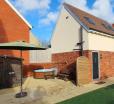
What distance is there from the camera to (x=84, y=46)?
18.9 meters

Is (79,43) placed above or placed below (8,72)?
above

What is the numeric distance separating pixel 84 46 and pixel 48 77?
12.6 ft

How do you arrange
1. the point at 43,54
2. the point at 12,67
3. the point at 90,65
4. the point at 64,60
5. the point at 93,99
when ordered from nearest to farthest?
1. the point at 93,99
2. the point at 12,67
3. the point at 90,65
4. the point at 64,60
5. the point at 43,54

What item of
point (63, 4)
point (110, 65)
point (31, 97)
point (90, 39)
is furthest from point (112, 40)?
point (31, 97)

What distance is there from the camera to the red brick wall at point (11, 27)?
19.4 m

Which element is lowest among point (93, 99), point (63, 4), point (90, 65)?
point (93, 99)

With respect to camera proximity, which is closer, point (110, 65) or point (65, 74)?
point (65, 74)

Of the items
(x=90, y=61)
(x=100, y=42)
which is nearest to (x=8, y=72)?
(x=90, y=61)

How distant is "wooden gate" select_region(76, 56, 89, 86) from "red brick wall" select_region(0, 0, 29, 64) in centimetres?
559

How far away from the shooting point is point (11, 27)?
1989 centimetres

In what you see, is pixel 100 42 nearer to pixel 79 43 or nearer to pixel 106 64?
pixel 79 43

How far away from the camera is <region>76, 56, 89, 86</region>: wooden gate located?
16320 millimetres

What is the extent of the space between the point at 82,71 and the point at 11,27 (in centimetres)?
735

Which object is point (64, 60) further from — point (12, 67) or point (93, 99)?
point (93, 99)
